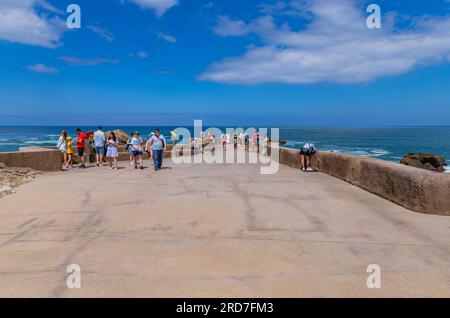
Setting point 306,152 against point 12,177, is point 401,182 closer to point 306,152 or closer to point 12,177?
point 306,152

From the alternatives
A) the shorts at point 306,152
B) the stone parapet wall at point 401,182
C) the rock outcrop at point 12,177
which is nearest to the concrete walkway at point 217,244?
the stone parapet wall at point 401,182

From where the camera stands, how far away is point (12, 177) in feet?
30.7

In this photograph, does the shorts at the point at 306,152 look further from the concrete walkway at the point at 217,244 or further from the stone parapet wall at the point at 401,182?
the concrete walkway at the point at 217,244

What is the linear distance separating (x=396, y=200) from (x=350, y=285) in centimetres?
404

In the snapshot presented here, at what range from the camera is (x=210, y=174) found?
11.8m

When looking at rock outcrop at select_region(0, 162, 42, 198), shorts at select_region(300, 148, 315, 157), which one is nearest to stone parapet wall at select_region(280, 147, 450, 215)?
shorts at select_region(300, 148, 315, 157)

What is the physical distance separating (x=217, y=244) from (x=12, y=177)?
7289 mm

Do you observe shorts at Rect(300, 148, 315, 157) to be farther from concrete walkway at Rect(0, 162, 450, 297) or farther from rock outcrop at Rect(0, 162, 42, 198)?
rock outcrop at Rect(0, 162, 42, 198)

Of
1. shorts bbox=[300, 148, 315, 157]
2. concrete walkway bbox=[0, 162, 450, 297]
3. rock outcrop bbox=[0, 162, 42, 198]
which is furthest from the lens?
shorts bbox=[300, 148, 315, 157]

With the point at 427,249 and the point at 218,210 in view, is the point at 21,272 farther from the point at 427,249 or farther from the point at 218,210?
the point at 427,249

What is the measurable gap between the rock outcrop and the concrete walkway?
0.64 m

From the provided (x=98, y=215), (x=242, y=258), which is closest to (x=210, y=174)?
(x=98, y=215)

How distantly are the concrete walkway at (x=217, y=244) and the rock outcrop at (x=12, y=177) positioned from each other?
0.64m

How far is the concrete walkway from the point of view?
3363mm
